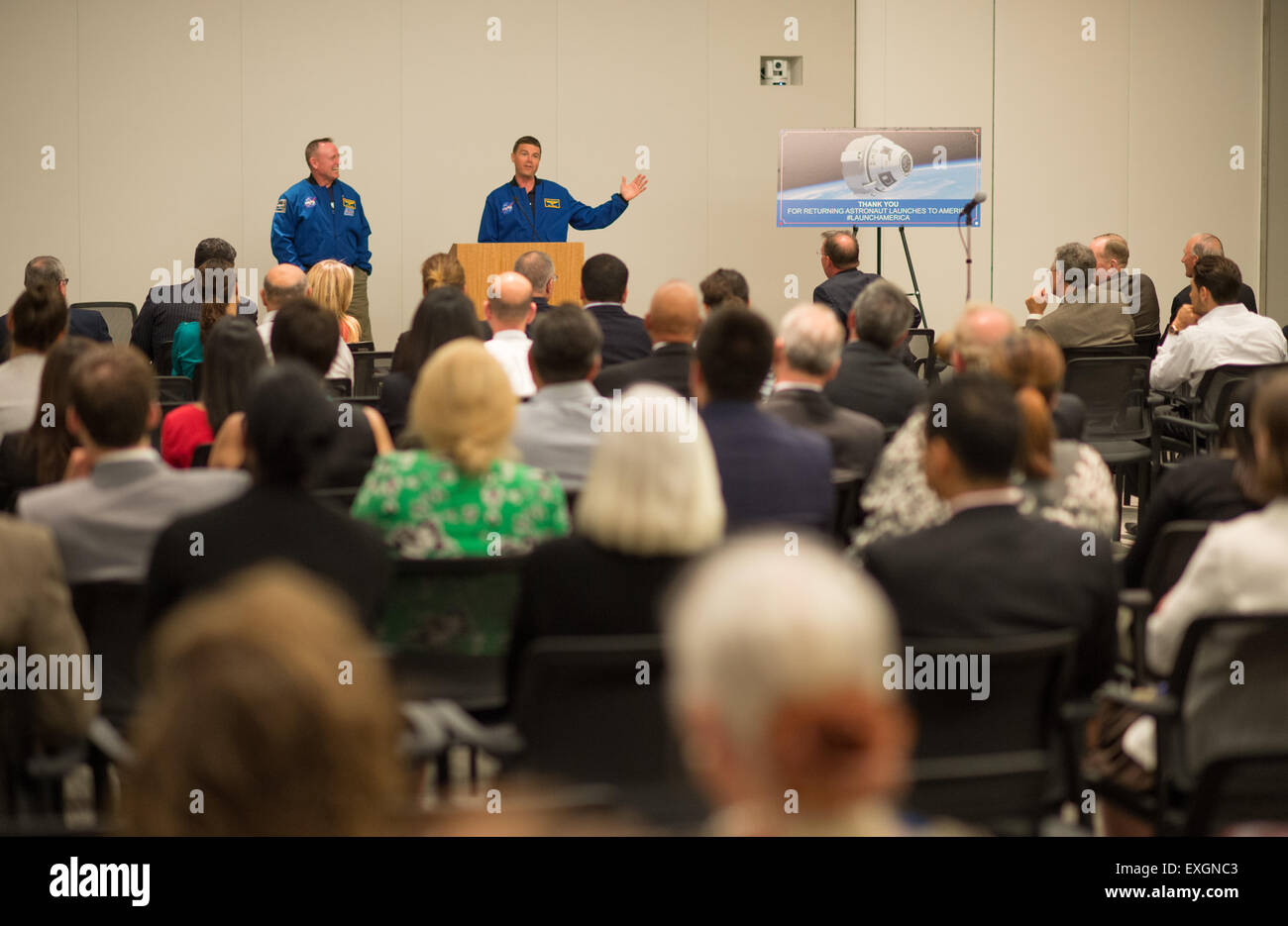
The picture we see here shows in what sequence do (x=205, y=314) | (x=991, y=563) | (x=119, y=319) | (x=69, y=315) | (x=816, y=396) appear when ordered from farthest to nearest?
1. (x=119, y=319)
2. (x=69, y=315)
3. (x=205, y=314)
4. (x=816, y=396)
5. (x=991, y=563)

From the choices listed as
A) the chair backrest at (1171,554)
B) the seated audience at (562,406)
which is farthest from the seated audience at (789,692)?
the seated audience at (562,406)

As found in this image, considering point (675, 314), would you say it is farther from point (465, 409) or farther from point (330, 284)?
point (465, 409)

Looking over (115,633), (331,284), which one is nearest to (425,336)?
(331,284)

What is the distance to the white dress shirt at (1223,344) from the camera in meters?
7.05

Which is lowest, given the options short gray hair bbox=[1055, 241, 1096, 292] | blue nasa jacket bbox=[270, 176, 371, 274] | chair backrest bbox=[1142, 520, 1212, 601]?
chair backrest bbox=[1142, 520, 1212, 601]

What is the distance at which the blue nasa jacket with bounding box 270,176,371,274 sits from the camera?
34.1 ft

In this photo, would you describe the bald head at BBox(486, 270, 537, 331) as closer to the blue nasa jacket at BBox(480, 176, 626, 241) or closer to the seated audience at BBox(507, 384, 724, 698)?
the seated audience at BBox(507, 384, 724, 698)

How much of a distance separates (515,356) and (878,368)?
1.52 meters

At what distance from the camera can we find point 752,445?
356 cm

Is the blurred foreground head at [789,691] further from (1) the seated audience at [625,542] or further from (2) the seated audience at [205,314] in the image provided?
(2) the seated audience at [205,314]

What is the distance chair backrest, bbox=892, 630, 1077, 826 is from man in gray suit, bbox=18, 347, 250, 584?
150 centimetres

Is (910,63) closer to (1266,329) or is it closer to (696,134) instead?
(696,134)

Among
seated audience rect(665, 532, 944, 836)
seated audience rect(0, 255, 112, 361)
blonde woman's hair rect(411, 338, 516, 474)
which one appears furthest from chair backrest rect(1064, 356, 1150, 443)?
seated audience rect(665, 532, 944, 836)

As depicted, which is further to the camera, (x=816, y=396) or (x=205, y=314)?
(x=205, y=314)
